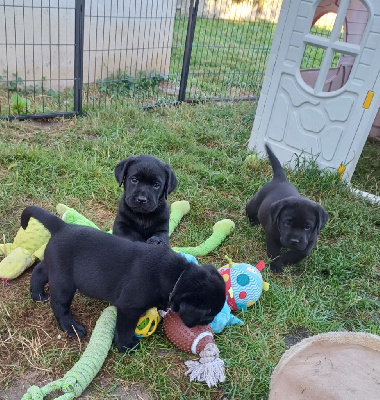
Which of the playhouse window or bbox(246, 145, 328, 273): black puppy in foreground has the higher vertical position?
the playhouse window

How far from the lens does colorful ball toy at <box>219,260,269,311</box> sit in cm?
289

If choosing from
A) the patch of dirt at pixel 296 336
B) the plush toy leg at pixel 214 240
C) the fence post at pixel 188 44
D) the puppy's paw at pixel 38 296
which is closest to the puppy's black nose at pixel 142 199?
the plush toy leg at pixel 214 240

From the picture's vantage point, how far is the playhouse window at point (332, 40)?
488cm

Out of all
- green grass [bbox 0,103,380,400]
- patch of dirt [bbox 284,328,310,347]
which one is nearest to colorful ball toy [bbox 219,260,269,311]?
green grass [bbox 0,103,380,400]

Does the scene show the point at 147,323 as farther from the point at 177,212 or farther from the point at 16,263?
the point at 177,212

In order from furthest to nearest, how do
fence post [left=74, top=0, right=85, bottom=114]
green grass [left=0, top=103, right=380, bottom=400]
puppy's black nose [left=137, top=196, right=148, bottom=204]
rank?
1. fence post [left=74, top=0, right=85, bottom=114]
2. puppy's black nose [left=137, top=196, right=148, bottom=204]
3. green grass [left=0, top=103, right=380, bottom=400]

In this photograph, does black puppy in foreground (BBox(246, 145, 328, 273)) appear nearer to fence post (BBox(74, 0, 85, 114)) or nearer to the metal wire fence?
fence post (BBox(74, 0, 85, 114))

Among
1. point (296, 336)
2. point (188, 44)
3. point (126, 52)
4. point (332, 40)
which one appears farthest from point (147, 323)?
point (126, 52)

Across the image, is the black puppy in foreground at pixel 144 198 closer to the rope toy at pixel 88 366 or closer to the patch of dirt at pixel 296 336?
the rope toy at pixel 88 366

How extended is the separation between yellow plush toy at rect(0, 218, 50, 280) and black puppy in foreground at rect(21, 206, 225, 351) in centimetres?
44

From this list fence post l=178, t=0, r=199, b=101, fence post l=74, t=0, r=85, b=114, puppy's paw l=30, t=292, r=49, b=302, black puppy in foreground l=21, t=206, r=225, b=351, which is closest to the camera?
black puppy in foreground l=21, t=206, r=225, b=351

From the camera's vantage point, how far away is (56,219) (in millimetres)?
2629

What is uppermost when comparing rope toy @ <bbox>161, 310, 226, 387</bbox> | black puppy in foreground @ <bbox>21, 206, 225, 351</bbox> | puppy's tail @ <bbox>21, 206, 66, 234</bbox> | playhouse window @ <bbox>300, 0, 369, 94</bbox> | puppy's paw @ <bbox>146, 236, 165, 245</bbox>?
playhouse window @ <bbox>300, 0, 369, 94</bbox>

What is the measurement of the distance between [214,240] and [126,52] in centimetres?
507
